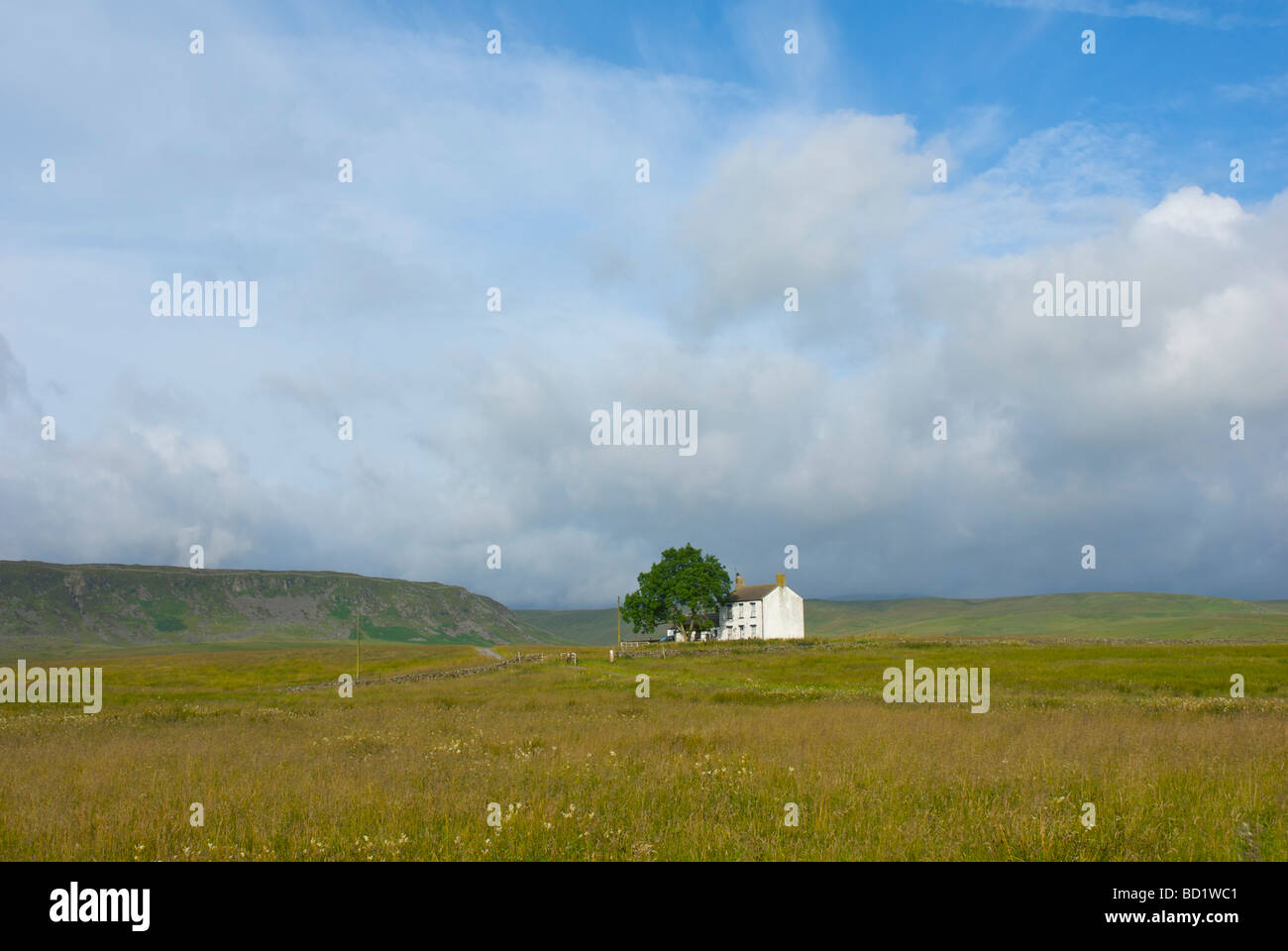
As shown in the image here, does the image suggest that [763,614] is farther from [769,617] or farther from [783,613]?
[783,613]

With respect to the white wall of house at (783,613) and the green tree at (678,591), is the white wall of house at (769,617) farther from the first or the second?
the green tree at (678,591)

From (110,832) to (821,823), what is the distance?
1002 centimetres

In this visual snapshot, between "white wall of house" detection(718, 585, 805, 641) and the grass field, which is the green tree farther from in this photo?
the grass field

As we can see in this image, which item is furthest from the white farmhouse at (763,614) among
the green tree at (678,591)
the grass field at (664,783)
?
the grass field at (664,783)

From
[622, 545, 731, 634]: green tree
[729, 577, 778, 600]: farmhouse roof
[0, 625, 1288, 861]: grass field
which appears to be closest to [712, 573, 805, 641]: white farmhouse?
[729, 577, 778, 600]: farmhouse roof

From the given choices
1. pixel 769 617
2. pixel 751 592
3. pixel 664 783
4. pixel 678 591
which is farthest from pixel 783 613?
pixel 664 783

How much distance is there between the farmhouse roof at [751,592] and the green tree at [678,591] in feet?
20.5

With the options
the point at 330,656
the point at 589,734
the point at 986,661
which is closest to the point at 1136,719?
the point at 589,734

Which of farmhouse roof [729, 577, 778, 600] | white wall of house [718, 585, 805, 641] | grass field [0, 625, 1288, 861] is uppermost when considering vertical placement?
grass field [0, 625, 1288, 861]

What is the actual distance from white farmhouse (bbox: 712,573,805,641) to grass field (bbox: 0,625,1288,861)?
94.0 m

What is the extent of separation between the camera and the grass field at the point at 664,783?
371 inches

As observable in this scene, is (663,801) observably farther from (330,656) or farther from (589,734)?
(330,656)

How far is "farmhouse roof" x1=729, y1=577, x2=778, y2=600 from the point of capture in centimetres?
12500

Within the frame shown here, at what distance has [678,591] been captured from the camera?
385ft
